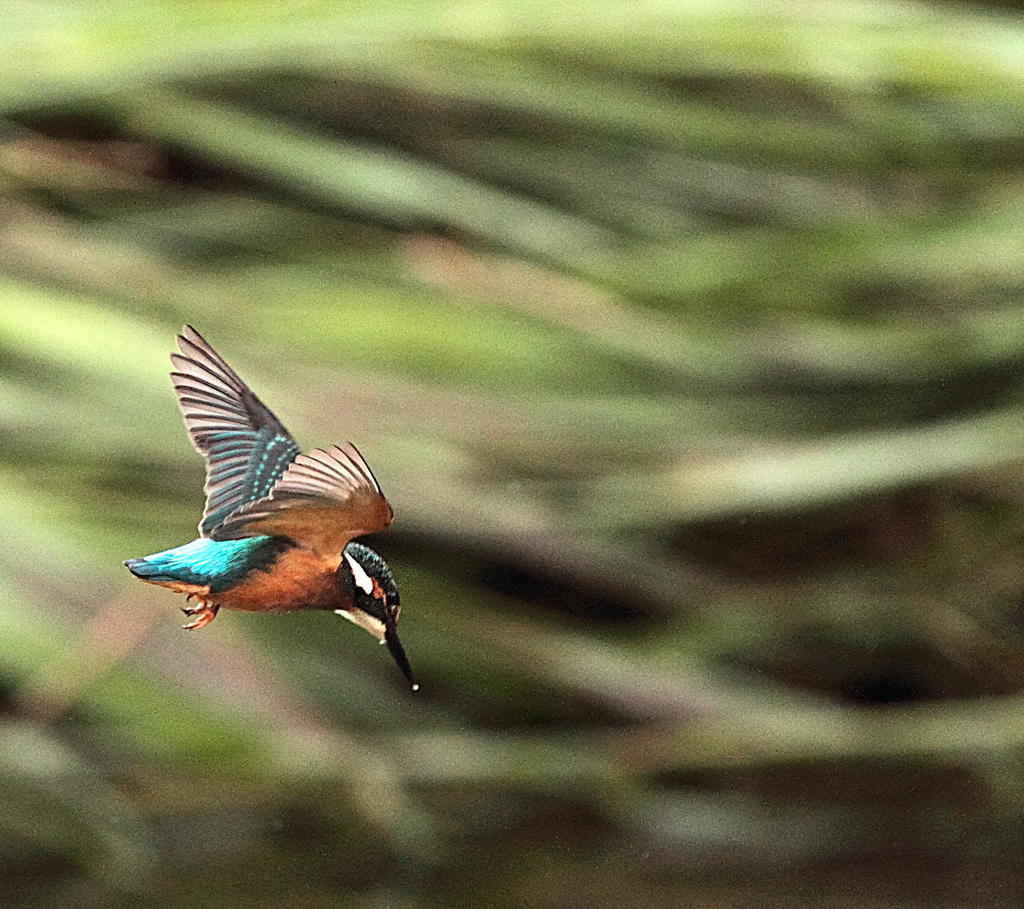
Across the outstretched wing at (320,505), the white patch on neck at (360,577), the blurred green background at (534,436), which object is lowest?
the blurred green background at (534,436)

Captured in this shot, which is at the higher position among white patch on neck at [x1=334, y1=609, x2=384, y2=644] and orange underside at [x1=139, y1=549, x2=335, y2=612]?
orange underside at [x1=139, y1=549, x2=335, y2=612]

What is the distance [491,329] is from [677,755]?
1.15ft

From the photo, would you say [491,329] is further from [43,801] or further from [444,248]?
[43,801]

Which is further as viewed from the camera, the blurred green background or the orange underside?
the blurred green background

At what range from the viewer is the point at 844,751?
0.50 m

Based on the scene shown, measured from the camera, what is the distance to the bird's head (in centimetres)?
9

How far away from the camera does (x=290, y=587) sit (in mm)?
84

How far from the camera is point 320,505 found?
8cm

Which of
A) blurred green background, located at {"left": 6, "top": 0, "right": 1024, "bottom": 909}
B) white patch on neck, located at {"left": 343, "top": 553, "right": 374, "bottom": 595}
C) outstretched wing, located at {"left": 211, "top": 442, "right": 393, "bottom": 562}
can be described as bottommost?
blurred green background, located at {"left": 6, "top": 0, "right": 1024, "bottom": 909}

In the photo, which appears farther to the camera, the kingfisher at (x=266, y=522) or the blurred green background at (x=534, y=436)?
the blurred green background at (x=534, y=436)

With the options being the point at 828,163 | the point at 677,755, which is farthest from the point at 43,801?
the point at 828,163

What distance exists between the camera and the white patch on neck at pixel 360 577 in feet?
0.30

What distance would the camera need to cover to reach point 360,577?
0.09 m

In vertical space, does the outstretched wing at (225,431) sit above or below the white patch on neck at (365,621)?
above
